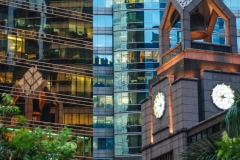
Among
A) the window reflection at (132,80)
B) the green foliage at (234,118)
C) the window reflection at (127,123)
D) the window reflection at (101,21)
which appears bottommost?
the green foliage at (234,118)

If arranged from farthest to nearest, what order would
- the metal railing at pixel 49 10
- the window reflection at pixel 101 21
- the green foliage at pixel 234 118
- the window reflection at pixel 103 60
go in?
1. the window reflection at pixel 101 21
2. the window reflection at pixel 103 60
3. the metal railing at pixel 49 10
4. the green foliage at pixel 234 118

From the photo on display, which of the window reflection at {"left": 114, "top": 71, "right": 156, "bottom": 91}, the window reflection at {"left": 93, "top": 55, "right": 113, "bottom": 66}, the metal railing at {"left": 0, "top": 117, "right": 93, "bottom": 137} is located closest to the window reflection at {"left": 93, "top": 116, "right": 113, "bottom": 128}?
the window reflection at {"left": 114, "top": 71, "right": 156, "bottom": 91}

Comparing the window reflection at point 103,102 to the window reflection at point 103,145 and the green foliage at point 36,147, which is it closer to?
the window reflection at point 103,145

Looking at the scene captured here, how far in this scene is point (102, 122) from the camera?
88.8m

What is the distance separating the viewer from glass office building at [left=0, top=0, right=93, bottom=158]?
7325 cm

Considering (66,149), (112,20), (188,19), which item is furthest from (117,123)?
(66,149)

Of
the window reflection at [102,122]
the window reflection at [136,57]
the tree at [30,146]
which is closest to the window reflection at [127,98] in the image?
the window reflection at [102,122]

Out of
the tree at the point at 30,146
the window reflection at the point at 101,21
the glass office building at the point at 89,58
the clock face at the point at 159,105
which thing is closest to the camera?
the tree at the point at 30,146

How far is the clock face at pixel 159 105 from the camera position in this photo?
48.2 m

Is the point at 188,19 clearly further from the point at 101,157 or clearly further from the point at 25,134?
the point at 101,157

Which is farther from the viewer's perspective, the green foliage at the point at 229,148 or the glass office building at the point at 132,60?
the glass office building at the point at 132,60

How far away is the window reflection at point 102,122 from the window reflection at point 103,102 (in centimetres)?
136

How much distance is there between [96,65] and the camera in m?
90.5

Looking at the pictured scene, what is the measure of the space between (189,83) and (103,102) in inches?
1724
